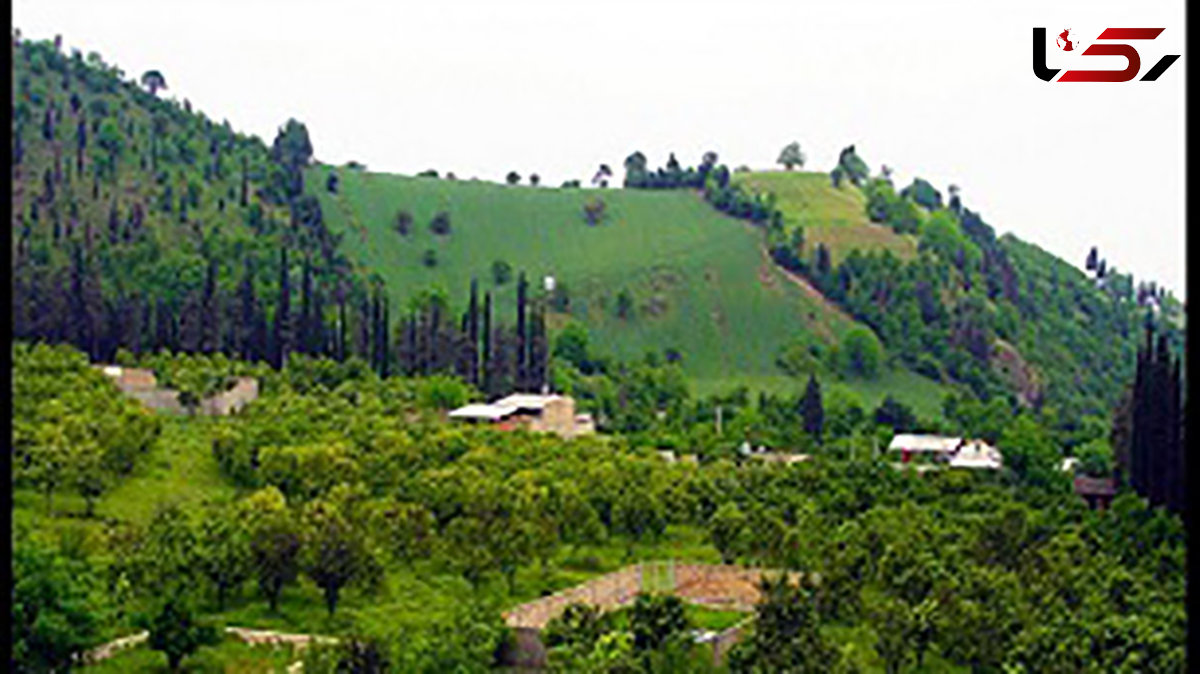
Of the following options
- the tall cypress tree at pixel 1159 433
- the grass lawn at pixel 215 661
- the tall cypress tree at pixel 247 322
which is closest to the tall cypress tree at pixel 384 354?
the tall cypress tree at pixel 247 322

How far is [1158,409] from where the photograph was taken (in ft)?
197

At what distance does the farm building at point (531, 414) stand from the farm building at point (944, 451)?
18.3m

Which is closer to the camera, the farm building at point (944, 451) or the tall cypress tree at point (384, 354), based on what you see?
the farm building at point (944, 451)

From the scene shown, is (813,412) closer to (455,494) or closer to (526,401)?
(526,401)

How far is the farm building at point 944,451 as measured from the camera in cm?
9090

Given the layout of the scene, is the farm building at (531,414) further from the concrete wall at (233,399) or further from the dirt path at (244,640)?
the dirt path at (244,640)

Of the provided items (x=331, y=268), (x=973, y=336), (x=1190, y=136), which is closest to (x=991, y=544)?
(x=1190, y=136)

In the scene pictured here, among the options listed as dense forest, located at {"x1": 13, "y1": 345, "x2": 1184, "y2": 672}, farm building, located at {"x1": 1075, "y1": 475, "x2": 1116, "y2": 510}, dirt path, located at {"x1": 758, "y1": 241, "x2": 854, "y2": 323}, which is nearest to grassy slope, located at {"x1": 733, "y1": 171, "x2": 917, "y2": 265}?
dirt path, located at {"x1": 758, "y1": 241, "x2": 854, "y2": 323}

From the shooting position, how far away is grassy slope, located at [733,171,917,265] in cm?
16350

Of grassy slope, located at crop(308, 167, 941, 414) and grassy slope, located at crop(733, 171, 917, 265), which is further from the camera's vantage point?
grassy slope, located at crop(733, 171, 917, 265)

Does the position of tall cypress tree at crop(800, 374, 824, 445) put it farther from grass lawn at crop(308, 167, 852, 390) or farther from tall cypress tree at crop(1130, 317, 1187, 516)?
tall cypress tree at crop(1130, 317, 1187, 516)

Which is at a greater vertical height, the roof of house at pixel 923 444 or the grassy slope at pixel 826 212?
the grassy slope at pixel 826 212

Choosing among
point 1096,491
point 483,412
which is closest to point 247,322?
point 483,412

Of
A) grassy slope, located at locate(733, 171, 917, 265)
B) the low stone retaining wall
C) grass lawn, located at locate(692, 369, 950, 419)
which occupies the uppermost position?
grassy slope, located at locate(733, 171, 917, 265)
